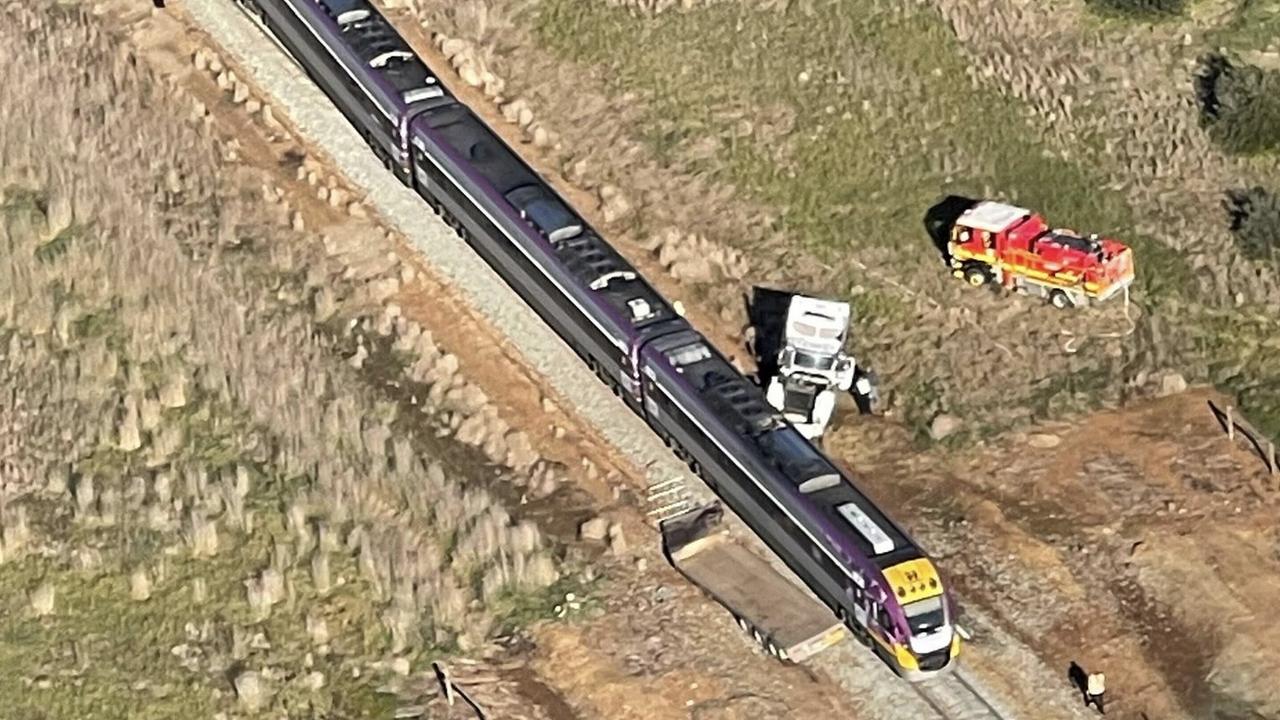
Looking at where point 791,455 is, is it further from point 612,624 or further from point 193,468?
point 193,468

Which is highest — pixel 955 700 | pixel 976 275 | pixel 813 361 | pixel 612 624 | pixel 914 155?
pixel 813 361

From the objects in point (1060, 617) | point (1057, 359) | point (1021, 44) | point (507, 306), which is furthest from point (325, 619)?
point (1021, 44)

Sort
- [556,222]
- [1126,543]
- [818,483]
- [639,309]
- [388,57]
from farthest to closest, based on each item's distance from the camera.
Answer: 1. [388,57]
2. [556,222]
3. [639,309]
4. [1126,543]
5. [818,483]

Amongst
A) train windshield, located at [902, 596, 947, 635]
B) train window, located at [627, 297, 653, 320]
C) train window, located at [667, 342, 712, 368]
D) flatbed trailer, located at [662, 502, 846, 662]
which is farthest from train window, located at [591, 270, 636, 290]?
train windshield, located at [902, 596, 947, 635]

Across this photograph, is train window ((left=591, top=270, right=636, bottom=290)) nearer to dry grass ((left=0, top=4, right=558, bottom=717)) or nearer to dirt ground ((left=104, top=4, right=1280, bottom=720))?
dirt ground ((left=104, top=4, right=1280, bottom=720))

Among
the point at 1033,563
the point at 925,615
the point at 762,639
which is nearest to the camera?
the point at 925,615

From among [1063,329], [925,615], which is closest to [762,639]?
[925,615]

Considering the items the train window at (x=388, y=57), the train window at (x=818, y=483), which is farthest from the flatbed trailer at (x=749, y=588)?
the train window at (x=388, y=57)
